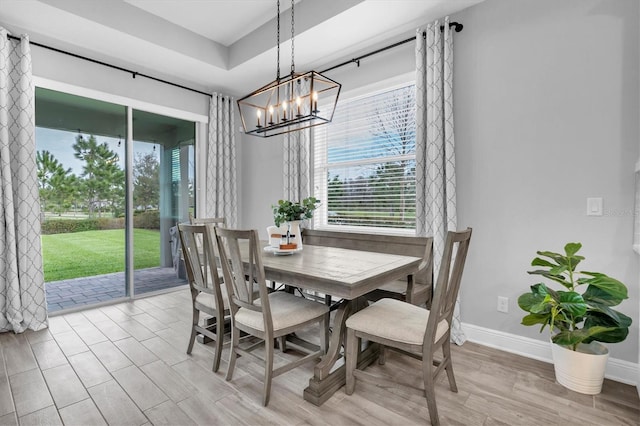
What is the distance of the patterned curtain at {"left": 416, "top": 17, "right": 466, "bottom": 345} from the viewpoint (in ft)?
8.77

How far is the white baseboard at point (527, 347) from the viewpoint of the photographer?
207 centimetres

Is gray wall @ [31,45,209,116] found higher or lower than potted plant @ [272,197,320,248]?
higher

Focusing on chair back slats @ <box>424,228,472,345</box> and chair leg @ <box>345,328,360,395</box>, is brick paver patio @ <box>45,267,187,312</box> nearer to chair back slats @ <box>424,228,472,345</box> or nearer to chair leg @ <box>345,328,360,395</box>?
chair leg @ <box>345,328,360,395</box>

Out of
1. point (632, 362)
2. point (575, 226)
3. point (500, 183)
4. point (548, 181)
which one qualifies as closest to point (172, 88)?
point (500, 183)

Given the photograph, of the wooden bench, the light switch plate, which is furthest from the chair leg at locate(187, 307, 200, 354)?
the light switch plate

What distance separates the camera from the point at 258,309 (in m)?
1.85

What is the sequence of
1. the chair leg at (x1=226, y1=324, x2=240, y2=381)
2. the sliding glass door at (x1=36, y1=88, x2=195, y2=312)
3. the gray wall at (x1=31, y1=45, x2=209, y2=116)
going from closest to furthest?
the chair leg at (x1=226, y1=324, x2=240, y2=381) < the gray wall at (x1=31, y1=45, x2=209, y2=116) < the sliding glass door at (x1=36, y1=88, x2=195, y2=312)

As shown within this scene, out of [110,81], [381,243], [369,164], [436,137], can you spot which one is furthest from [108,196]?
[436,137]

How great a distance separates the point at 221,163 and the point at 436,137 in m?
2.86

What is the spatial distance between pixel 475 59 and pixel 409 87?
648mm

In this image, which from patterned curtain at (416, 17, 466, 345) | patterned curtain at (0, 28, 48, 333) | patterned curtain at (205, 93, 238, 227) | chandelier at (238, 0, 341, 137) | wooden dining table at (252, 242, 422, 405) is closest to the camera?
wooden dining table at (252, 242, 422, 405)

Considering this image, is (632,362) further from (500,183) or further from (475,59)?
(475,59)

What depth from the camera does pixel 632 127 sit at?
205 centimetres

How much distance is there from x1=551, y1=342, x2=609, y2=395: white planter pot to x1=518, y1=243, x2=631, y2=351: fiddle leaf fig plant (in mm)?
67
